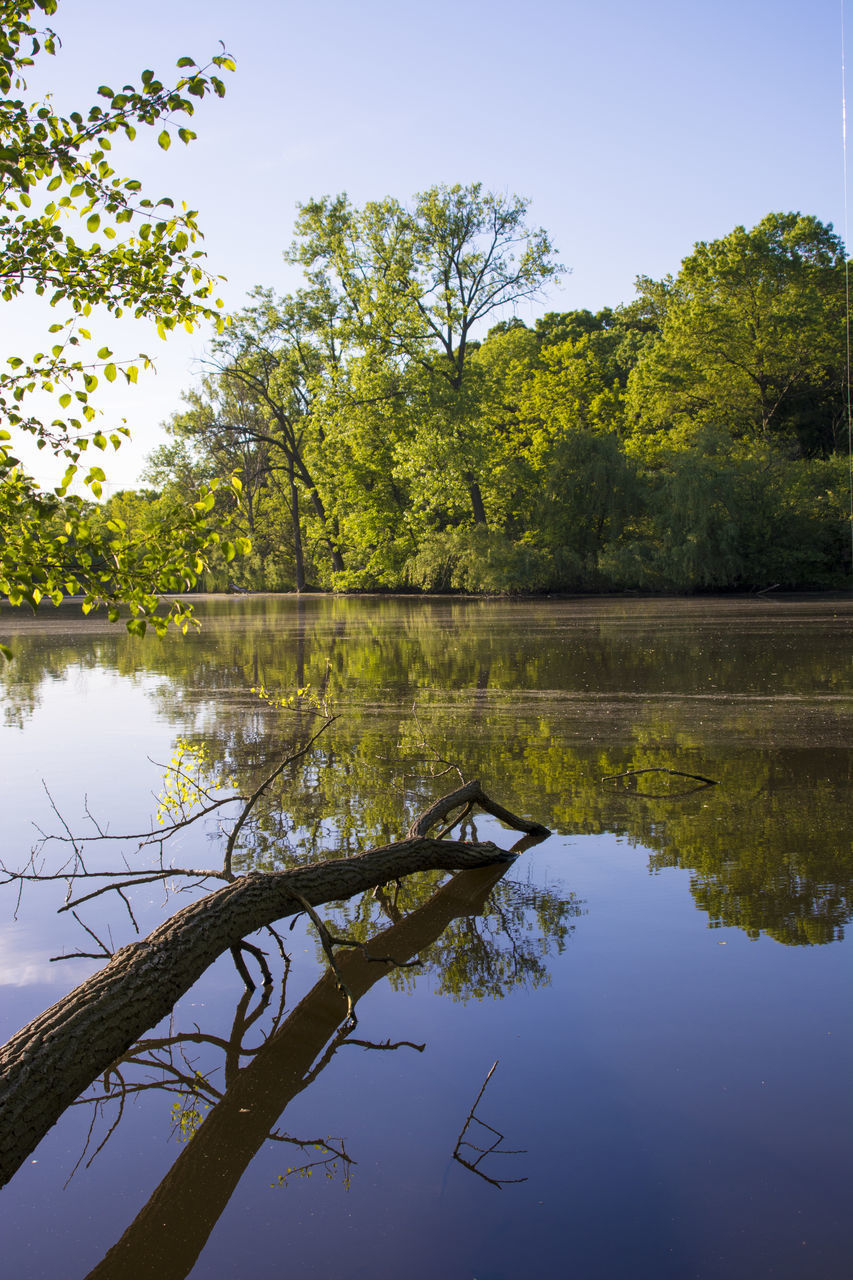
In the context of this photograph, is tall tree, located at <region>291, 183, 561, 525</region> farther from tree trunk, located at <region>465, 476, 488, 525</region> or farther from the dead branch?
the dead branch

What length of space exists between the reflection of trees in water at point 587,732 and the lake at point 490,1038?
6cm

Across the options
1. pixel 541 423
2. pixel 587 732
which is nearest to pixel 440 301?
pixel 541 423

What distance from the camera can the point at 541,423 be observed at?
50.9 meters

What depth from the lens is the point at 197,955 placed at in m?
4.42

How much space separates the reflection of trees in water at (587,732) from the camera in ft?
22.4

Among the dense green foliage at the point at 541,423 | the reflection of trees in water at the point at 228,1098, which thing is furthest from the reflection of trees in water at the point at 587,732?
the dense green foliage at the point at 541,423

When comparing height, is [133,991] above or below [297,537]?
below

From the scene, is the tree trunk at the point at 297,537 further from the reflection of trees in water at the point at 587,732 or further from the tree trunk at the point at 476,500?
the reflection of trees in water at the point at 587,732

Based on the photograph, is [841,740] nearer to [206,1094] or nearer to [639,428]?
[206,1094]

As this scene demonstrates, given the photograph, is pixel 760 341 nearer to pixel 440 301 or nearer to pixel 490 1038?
pixel 440 301

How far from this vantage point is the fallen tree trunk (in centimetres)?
342

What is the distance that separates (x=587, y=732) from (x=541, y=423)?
4130 centimetres

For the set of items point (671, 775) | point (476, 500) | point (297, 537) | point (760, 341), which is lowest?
point (671, 775)

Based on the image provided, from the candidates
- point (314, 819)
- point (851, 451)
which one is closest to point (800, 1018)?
point (314, 819)
